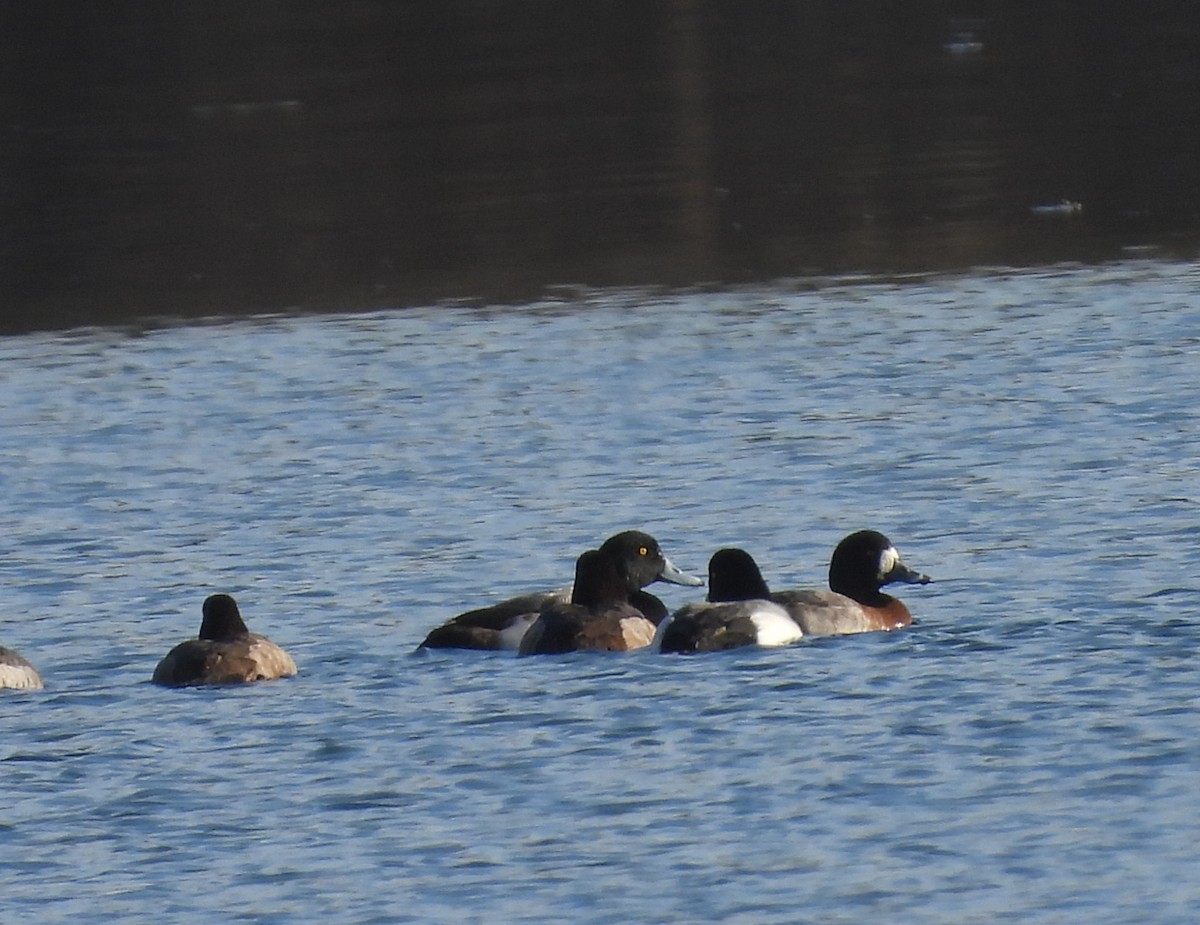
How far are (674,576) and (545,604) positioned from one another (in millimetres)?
1128

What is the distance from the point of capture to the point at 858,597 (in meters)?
14.3

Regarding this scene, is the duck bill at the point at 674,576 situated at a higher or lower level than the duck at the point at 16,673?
lower

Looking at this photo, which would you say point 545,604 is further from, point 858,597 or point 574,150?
point 574,150

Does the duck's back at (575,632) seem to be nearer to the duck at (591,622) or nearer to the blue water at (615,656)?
the duck at (591,622)

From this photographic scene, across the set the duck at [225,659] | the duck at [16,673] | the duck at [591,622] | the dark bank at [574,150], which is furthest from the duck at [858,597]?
the dark bank at [574,150]

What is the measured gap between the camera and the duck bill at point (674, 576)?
15.1 meters

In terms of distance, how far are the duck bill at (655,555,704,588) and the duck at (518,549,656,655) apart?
584mm

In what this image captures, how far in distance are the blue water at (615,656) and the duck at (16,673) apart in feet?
0.28

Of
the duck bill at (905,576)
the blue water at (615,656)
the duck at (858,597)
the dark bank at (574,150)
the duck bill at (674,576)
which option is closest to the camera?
the blue water at (615,656)

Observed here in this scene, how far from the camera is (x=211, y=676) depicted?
43.8 feet

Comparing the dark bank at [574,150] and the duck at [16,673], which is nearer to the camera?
the duck at [16,673]

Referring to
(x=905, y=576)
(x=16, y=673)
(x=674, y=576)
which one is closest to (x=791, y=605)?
(x=905, y=576)

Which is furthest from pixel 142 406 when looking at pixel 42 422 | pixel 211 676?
pixel 211 676

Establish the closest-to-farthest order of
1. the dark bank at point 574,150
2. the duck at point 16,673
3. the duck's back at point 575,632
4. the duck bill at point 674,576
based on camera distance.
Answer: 1. the duck at point 16,673
2. the duck's back at point 575,632
3. the duck bill at point 674,576
4. the dark bank at point 574,150
